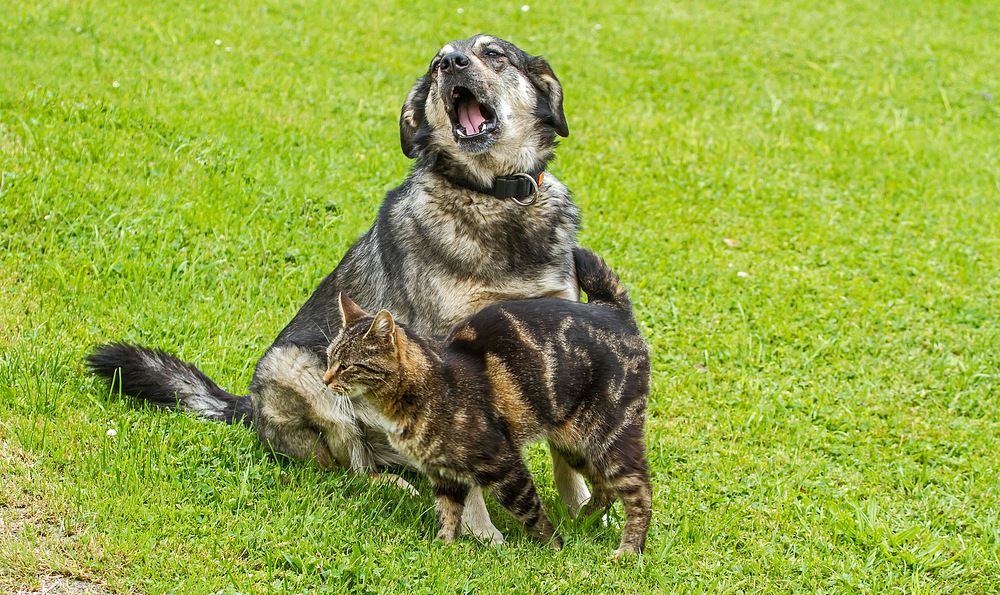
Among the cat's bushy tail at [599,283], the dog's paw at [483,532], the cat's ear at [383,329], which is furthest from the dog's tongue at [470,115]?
the dog's paw at [483,532]

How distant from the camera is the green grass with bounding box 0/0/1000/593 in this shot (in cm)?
397

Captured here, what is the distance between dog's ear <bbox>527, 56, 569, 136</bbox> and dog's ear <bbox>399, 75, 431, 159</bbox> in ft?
1.89

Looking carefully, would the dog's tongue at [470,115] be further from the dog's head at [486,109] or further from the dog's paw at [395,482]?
the dog's paw at [395,482]

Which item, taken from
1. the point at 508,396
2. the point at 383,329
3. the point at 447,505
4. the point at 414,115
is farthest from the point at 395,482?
the point at 414,115

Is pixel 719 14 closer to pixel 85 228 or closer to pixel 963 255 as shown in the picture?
pixel 963 255

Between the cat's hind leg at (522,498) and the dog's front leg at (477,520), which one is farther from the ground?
the cat's hind leg at (522,498)

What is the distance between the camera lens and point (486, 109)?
4.68 metres

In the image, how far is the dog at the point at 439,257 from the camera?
4398mm

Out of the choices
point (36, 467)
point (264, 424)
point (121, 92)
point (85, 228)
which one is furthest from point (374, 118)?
point (36, 467)

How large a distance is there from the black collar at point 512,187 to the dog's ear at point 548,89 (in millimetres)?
382

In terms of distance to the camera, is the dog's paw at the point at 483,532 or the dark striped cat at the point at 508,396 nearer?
the dark striped cat at the point at 508,396

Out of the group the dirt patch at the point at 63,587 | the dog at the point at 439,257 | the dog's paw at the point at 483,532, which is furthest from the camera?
the dog at the point at 439,257

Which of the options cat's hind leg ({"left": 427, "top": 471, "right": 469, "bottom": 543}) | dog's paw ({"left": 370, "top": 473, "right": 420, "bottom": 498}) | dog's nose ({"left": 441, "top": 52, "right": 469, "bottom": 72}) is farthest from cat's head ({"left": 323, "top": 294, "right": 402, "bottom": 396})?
dog's nose ({"left": 441, "top": 52, "right": 469, "bottom": 72})

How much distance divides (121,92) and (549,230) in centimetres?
551
